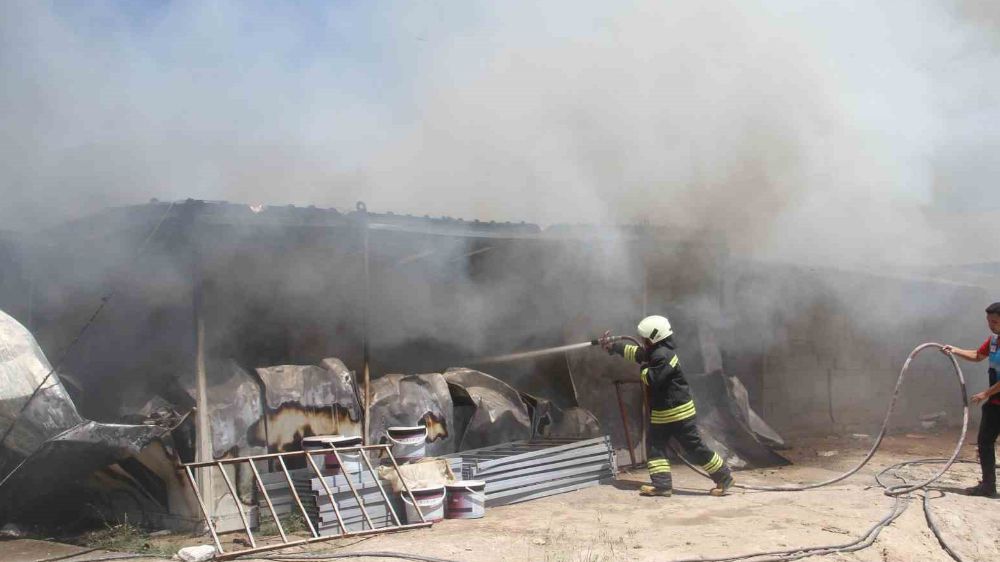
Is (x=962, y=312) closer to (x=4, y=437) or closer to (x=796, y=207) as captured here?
(x=796, y=207)

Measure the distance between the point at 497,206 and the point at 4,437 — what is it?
23.1 ft

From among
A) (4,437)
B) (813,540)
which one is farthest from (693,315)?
(4,437)

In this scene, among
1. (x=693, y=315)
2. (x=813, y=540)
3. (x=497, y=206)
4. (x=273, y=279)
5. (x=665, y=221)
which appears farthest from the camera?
(x=497, y=206)

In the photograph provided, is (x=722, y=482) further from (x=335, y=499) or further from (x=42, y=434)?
(x=42, y=434)

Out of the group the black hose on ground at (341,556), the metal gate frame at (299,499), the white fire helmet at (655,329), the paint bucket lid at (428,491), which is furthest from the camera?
the white fire helmet at (655,329)

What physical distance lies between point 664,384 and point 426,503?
2.39 m

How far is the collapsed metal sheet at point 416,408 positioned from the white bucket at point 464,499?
96cm

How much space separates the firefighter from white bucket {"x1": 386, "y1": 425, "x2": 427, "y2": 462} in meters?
2.07

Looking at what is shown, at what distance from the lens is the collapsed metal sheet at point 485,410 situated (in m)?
8.04

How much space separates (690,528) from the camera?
19.9 ft

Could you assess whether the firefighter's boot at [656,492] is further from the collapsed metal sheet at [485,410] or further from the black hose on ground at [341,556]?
the black hose on ground at [341,556]

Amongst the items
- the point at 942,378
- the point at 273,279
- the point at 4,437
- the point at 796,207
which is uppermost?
the point at 796,207

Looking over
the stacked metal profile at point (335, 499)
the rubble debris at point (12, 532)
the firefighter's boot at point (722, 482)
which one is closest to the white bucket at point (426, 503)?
the stacked metal profile at point (335, 499)

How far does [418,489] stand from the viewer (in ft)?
20.8
